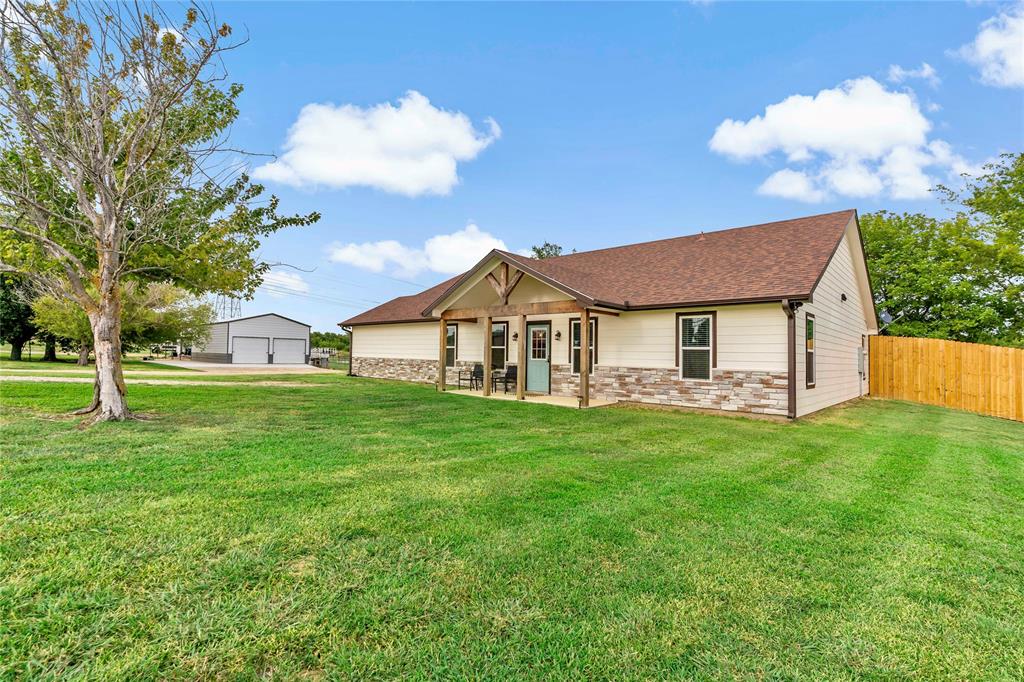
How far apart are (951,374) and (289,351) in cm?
3591

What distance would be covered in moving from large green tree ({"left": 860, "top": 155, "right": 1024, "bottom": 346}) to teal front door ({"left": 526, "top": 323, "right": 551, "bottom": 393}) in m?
14.2

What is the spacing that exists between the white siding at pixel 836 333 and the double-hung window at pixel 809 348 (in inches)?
5.9

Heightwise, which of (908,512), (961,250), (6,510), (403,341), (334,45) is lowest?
(908,512)

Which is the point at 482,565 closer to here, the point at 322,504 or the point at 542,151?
the point at 322,504

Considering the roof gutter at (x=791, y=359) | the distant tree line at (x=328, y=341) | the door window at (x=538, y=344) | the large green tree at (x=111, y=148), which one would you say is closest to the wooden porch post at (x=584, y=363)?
the door window at (x=538, y=344)

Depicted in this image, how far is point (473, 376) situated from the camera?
1428cm

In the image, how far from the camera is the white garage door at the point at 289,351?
33.4 metres

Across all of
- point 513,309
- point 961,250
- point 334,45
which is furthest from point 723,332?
point 961,250

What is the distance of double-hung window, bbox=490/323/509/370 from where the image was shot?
14.2m

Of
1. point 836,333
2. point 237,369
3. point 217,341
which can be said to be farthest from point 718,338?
point 217,341

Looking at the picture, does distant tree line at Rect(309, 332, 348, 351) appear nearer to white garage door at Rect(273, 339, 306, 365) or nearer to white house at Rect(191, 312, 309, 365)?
white garage door at Rect(273, 339, 306, 365)

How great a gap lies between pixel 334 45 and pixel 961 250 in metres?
23.2

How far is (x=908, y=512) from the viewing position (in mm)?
4055

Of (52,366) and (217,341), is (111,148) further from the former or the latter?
(217,341)
